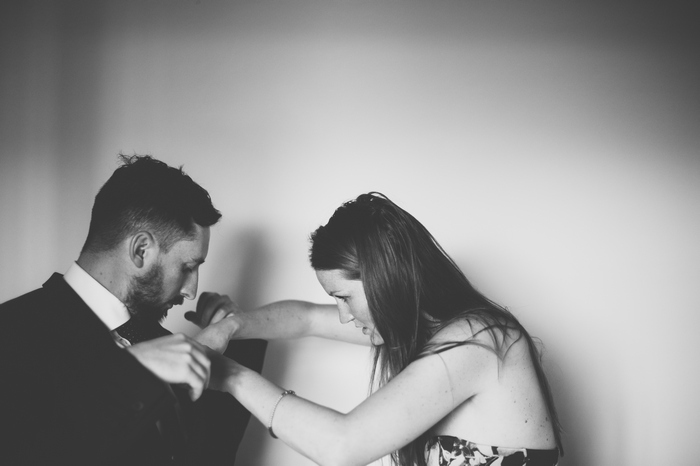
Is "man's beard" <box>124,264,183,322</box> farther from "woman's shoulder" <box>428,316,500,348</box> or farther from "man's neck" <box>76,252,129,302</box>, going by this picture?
"woman's shoulder" <box>428,316,500,348</box>

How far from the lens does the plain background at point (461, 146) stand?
2.04 meters

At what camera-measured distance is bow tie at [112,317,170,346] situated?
137 centimetres

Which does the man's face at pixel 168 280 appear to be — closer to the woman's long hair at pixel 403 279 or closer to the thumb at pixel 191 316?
the thumb at pixel 191 316

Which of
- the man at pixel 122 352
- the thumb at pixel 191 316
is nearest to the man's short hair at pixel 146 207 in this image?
the man at pixel 122 352

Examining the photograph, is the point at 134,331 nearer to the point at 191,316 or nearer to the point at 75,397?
the point at 191,316

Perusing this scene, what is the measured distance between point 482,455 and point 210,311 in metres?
0.99

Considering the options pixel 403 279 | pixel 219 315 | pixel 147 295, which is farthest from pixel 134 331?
pixel 403 279

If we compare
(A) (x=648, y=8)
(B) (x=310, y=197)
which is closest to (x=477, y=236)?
(B) (x=310, y=197)

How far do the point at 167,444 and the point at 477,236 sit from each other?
137cm

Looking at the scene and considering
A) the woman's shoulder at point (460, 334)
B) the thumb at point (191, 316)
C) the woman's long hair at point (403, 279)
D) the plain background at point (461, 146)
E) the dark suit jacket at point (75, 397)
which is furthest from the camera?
the plain background at point (461, 146)

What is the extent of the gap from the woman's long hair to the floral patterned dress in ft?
0.30

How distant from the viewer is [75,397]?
101 centimetres

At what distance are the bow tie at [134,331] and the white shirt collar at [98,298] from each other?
0.9 inches

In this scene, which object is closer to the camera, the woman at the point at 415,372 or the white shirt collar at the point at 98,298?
the woman at the point at 415,372
